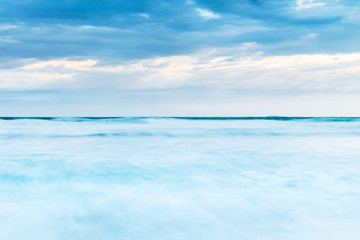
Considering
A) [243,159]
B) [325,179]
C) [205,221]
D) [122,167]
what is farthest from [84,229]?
[243,159]

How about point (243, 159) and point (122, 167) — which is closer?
point (122, 167)

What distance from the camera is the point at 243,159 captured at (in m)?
6.17

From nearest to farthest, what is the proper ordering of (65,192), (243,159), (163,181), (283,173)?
(65,192), (163,181), (283,173), (243,159)

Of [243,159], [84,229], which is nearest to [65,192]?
[84,229]

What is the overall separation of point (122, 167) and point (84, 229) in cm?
270

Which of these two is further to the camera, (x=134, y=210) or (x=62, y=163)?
(x=62, y=163)

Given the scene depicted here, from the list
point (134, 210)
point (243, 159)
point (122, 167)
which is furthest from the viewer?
point (243, 159)

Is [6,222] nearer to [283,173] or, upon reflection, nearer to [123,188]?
[123,188]

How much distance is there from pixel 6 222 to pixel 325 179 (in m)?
3.52

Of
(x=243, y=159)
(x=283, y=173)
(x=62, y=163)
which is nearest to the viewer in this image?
(x=283, y=173)

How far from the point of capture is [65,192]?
12.4 feet

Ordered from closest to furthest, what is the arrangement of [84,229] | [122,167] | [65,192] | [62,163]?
[84,229], [65,192], [122,167], [62,163]

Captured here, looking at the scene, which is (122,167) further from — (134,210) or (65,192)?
(134,210)

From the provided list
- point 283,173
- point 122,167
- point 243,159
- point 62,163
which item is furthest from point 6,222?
point 243,159
